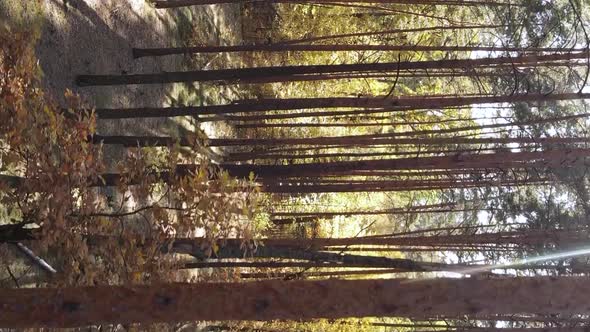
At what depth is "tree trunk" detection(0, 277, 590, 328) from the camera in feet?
11.3

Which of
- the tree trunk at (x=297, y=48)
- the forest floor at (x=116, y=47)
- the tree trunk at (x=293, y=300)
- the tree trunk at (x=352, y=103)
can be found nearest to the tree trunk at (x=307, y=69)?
the tree trunk at (x=352, y=103)

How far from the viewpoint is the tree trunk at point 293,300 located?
135 inches

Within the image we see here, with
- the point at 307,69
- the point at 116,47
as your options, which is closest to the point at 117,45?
the point at 116,47

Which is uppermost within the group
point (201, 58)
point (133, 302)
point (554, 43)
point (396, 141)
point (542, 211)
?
point (201, 58)

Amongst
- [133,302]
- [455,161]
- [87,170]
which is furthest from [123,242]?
[455,161]

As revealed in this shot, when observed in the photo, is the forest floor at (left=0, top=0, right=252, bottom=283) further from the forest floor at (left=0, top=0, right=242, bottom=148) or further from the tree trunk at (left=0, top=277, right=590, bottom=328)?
the tree trunk at (left=0, top=277, right=590, bottom=328)

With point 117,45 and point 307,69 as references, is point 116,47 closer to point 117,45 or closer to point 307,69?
point 117,45

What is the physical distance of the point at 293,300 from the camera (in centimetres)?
346

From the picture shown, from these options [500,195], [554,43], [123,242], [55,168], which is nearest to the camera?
[55,168]

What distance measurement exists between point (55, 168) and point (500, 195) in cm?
987

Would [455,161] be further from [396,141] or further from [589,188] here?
[589,188]

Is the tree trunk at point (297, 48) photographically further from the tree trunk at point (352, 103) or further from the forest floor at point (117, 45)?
the tree trunk at point (352, 103)

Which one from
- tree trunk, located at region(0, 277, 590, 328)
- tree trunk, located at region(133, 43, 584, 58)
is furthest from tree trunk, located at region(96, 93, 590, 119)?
tree trunk, located at region(0, 277, 590, 328)

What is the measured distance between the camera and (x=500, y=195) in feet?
39.8
